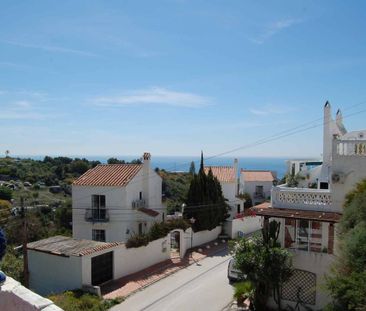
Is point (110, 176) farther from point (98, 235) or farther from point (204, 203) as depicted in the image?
point (204, 203)

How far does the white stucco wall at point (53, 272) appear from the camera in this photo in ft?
65.6

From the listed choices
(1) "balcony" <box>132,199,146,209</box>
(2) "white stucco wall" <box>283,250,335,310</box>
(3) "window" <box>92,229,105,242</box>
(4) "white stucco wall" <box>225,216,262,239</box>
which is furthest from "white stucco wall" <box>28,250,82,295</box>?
(4) "white stucco wall" <box>225,216,262,239</box>

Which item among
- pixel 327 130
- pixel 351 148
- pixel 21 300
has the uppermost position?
pixel 327 130

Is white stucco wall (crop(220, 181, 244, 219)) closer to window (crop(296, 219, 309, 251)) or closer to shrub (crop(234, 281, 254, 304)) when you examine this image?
shrub (crop(234, 281, 254, 304))

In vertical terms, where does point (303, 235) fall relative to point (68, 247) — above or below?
above

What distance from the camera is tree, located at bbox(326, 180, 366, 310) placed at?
10133mm

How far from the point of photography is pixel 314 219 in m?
15.3

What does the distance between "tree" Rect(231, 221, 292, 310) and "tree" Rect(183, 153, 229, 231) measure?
14433 mm

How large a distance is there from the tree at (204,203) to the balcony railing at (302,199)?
14.0 m

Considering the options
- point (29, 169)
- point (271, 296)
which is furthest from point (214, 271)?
point (29, 169)

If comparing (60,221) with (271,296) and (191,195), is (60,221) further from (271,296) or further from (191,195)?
(271,296)

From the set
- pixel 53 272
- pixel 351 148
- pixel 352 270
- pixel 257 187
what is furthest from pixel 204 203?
pixel 352 270

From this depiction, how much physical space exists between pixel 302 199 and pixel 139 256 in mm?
11504

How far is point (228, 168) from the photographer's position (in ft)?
136
